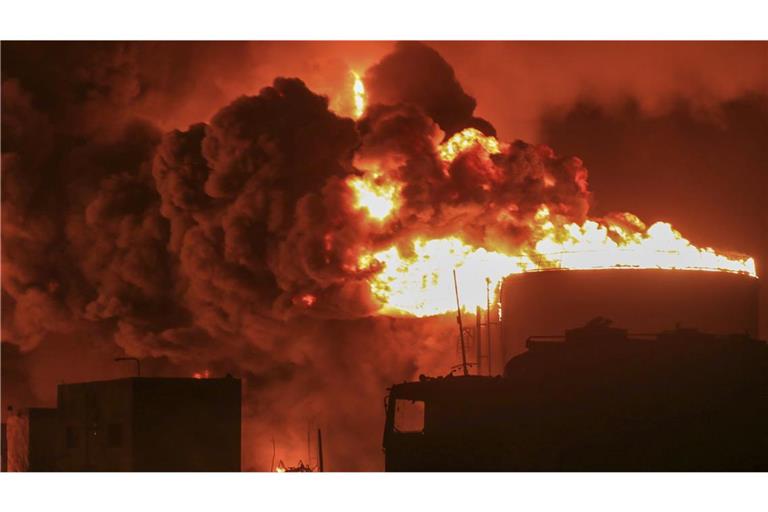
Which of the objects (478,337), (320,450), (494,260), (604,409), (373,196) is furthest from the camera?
(320,450)

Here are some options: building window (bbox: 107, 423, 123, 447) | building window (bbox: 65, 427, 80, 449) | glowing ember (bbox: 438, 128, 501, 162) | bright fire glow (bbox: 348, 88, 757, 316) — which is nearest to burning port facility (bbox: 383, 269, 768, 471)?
bright fire glow (bbox: 348, 88, 757, 316)

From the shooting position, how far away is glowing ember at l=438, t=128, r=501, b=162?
61625 millimetres

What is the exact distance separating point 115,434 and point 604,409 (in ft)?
63.4

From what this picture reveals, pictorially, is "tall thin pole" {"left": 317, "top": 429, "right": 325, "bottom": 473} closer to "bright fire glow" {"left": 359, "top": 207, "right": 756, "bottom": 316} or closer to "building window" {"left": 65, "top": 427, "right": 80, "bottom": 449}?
Result: "bright fire glow" {"left": 359, "top": 207, "right": 756, "bottom": 316}

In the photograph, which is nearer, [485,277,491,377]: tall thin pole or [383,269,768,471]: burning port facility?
[383,269,768,471]: burning port facility

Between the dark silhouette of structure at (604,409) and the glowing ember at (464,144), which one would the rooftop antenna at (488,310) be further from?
the dark silhouette of structure at (604,409)

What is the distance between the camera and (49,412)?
224ft

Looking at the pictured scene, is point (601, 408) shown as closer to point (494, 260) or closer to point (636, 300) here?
point (636, 300)

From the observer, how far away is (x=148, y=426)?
62719 millimetres

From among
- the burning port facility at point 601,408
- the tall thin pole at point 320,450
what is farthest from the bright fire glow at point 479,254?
the tall thin pole at point 320,450

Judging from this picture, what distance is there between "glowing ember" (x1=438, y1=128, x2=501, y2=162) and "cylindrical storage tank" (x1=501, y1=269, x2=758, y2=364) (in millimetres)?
4765

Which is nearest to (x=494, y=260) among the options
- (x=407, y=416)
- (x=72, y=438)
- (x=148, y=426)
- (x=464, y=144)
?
(x=464, y=144)

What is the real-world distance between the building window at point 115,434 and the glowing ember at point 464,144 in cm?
1541

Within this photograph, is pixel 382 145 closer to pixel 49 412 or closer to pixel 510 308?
pixel 510 308
